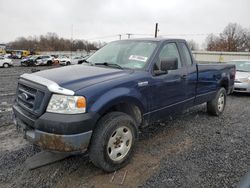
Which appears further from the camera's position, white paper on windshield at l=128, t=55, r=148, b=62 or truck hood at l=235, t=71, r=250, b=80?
truck hood at l=235, t=71, r=250, b=80

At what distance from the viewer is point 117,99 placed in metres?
2.86

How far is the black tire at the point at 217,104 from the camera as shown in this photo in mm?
5441

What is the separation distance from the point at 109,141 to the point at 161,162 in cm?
96

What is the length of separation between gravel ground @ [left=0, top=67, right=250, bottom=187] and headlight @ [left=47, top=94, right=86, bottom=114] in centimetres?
96

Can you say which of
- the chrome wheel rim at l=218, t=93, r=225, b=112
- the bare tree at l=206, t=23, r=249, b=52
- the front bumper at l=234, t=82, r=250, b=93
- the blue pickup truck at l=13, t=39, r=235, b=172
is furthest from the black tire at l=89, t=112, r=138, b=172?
the bare tree at l=206, t=23, r=249, b=52

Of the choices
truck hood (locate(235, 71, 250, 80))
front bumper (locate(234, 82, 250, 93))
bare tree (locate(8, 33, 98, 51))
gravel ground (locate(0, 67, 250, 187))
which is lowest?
gravel ground (locate(0, 67, 250, 187))

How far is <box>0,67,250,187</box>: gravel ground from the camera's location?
9.13ft

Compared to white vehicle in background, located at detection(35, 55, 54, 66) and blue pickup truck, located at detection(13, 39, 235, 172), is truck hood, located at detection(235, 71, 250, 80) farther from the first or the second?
white vehicle in background, located at detection(35, 55, 54, 66)

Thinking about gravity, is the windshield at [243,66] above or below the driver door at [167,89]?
above

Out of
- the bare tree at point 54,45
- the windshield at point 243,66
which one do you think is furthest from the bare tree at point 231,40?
the windshield at point 243,66

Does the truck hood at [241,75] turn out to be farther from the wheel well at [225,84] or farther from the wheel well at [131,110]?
the wheel well at [131,110]

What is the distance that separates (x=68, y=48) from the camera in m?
92.8

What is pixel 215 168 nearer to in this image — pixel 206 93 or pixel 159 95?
pixel 159 95

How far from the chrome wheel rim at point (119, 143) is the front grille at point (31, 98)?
38.3 inches
